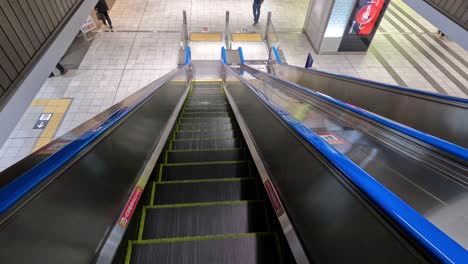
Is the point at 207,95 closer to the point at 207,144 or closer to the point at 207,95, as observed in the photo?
the point at 207,95

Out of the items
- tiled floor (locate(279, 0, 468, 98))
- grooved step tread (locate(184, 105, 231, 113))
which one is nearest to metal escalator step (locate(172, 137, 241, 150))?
grooved step tread (locate(184, 105, 231, 113))

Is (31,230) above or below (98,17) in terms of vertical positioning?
below

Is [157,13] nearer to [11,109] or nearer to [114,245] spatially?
[11,109]

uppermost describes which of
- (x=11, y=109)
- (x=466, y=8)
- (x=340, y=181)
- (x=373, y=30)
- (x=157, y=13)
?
(x=157, y=13)

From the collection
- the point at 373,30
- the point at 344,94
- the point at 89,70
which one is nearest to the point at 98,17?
the point at 89,70

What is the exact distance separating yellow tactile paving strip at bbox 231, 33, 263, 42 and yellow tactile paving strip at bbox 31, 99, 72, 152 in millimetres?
5788

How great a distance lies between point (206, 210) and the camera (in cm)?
191

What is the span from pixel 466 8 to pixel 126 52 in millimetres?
8648

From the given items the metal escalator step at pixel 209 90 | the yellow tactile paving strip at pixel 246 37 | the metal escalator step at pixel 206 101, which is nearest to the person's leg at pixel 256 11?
the yellow tactile paving strip at pixel 246 37

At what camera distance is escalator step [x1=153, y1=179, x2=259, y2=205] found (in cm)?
217

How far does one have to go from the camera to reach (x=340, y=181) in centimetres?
100

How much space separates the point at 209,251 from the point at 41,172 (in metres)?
1.08

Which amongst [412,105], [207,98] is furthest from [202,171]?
[207,98]

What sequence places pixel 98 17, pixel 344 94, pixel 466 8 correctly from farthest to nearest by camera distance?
pixel 98 17, pixel 466 8, pixel 344 94
